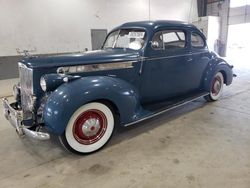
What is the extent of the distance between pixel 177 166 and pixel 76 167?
103 cm

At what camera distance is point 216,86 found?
4.27 metres

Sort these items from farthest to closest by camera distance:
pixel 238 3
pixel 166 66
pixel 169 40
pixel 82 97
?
1. pixel 238 3
2. pixel 169 40
3. pixel 166 66
4. pixel 82 97

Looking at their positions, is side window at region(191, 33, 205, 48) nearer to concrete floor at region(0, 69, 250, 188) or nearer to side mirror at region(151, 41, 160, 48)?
side mirror at region(151, 41, 160, 48)

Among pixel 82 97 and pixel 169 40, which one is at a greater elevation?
pixel 169 40

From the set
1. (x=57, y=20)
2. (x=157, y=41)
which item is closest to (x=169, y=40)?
(x=157, y=41)

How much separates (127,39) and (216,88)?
6.81ft

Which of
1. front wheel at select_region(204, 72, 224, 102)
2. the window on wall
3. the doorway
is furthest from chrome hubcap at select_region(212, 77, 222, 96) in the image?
the window on wall

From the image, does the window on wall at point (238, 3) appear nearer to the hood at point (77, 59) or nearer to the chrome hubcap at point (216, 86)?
the chrome hubcap at point (216, 86)

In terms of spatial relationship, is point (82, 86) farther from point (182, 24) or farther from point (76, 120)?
point (182, 24)

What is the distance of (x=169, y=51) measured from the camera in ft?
10.8

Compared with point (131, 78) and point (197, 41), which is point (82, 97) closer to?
point (131, 78)

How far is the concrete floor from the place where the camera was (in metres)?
2.07

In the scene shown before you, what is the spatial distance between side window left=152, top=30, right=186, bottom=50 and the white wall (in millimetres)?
5160

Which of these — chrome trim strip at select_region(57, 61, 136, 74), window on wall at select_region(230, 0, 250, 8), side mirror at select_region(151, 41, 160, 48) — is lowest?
chrome trim strip at select_region(57, 61, 136, 74)
